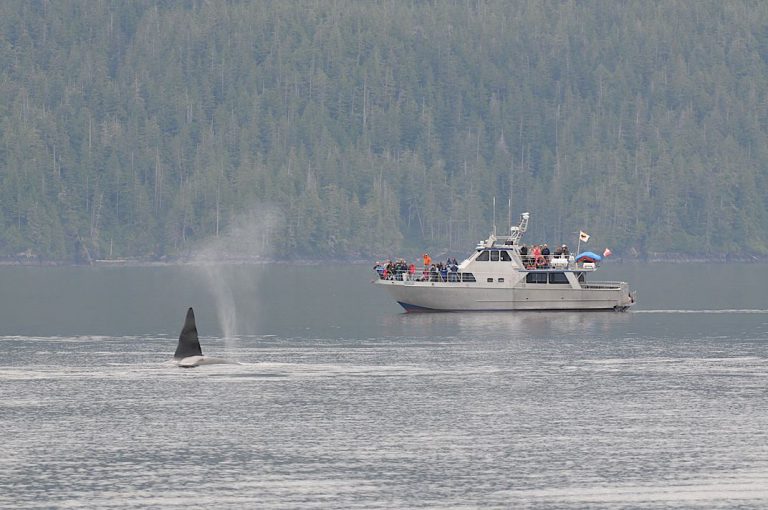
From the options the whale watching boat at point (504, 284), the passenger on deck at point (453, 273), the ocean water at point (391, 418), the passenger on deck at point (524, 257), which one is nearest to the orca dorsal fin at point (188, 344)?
the ocean water at point (391, 418)

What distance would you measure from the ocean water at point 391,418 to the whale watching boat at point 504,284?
1149cm

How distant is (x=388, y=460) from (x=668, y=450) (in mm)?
10812

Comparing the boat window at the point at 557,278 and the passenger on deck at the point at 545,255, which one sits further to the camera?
the boat window at the point at 557,278

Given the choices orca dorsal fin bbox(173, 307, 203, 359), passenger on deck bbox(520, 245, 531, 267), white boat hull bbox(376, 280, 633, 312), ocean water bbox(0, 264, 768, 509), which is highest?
passenger on deck bbox(520, 245, 531, 267)

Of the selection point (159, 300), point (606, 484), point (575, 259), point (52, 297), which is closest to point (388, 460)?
point (606, 484)

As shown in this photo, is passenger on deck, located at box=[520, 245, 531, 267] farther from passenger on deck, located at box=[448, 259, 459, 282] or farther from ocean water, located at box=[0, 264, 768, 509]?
ocean water, located at box=[0, 264, 768, 509]

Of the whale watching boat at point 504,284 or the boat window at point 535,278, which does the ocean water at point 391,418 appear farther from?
the boat window at point 535,278

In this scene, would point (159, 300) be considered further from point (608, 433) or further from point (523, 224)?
point (608, 433)

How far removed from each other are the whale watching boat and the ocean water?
11488mm

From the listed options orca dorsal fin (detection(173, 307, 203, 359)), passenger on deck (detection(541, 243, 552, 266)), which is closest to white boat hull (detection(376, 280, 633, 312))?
passenger on deck (detection(541, 243, 552, 266))

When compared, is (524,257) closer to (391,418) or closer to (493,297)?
(493,297)

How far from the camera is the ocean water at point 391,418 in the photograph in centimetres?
5122

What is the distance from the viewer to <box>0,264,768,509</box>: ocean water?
5122 centimetres

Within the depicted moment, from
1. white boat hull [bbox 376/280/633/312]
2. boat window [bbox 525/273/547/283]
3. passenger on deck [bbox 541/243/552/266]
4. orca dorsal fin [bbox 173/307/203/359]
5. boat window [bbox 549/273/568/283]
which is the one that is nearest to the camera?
orca dorsal fin [bbox 173/307/203/359]
